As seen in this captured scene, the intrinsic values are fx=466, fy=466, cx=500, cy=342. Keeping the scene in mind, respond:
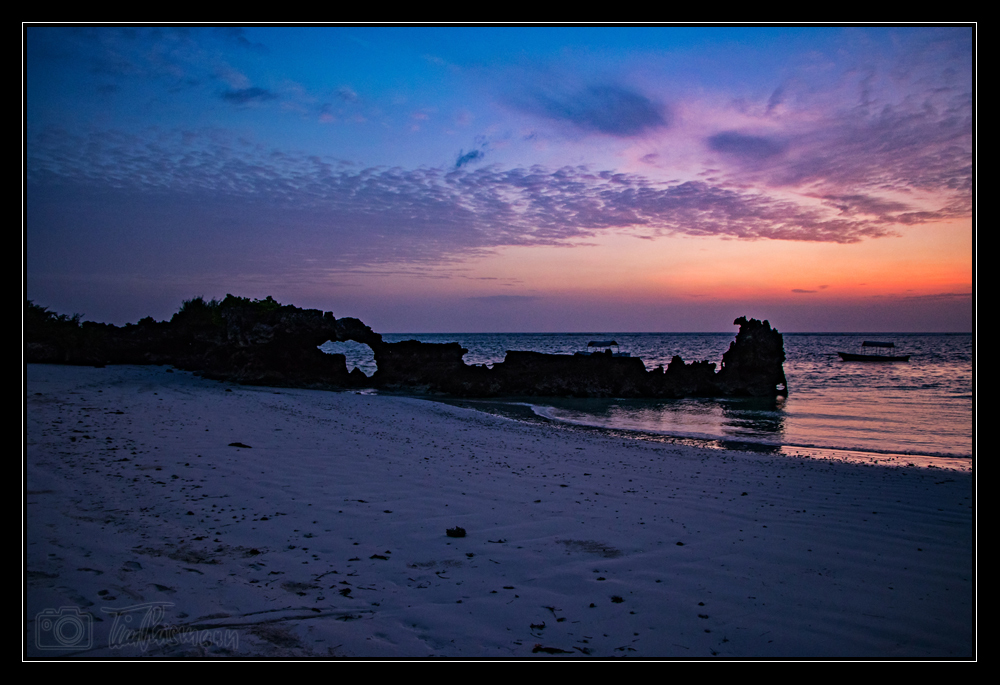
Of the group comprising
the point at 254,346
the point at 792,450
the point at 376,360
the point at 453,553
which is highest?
the point at 254,346

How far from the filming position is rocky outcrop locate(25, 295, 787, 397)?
22.1 metres

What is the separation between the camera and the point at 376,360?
25.7 meters

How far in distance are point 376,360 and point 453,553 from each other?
72.0ft

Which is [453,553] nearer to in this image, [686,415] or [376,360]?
[686,415]

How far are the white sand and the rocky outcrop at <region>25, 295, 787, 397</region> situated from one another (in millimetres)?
12937

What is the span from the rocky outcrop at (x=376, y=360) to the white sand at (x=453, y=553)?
12937 millimetres

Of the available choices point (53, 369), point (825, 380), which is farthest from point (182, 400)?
point (825, 380)

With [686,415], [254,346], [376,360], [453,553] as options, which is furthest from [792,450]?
[254,346]

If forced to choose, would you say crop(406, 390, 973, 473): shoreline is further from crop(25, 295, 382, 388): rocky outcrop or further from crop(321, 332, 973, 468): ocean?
crop(25, 295, 382, 388): rocky outcrop

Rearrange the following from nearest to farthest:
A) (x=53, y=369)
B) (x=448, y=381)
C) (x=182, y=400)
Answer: (x=182, y=400), (x=53, y=369), (x=448, y=381)
